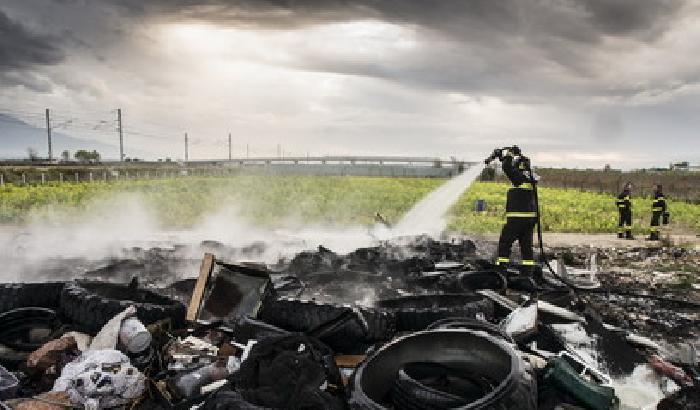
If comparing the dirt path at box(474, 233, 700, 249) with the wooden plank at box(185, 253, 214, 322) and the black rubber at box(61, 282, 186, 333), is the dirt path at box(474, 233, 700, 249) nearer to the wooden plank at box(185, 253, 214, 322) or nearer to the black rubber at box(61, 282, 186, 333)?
the wooden plank at box(185, 253, 214, 322)

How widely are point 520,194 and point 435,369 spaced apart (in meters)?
5.34

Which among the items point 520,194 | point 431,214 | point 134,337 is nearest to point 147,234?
point 520,194

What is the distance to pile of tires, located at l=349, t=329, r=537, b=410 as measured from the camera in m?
4.09

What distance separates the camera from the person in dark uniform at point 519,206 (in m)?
9.22

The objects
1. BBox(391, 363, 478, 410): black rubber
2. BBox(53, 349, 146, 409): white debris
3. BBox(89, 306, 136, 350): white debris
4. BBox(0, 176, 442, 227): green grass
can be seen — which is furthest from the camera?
BBox(0, 176, 442, 227): green grass

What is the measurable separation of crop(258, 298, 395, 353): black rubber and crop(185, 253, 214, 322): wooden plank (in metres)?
0.82

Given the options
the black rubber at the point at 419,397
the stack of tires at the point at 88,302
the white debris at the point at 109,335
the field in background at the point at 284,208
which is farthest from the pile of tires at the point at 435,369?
the field in background at the point at 284,208

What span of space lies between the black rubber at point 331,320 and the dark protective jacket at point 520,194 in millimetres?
4712

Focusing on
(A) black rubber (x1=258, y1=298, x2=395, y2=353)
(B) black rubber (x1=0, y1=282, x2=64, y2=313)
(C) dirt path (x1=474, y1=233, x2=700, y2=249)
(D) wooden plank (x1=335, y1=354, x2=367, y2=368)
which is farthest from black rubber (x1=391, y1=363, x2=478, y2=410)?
(C) dirt path (x1=474, y1=233, x2=700, y2=249)

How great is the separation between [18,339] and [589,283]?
28.3 ft

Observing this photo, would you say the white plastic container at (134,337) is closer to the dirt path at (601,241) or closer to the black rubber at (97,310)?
the black rubber at (97,310)

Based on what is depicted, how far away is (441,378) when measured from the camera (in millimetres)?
4625

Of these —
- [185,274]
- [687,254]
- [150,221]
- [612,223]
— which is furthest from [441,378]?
[612,223]

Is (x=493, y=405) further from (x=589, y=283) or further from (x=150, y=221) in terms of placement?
(x=150, y=221)
